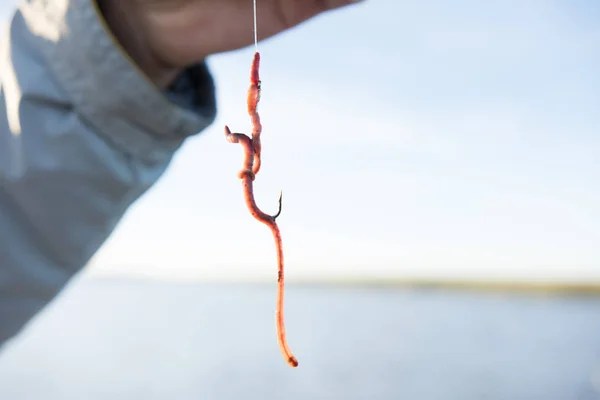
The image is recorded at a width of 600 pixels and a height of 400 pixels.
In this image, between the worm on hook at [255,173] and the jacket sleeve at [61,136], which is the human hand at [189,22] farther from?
the worm on hook at [255,173]

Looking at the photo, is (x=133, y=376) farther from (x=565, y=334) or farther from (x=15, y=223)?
(x=565, y=334)

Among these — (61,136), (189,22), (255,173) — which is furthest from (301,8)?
(61,136)

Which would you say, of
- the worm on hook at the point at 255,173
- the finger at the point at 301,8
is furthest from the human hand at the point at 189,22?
the worm on hook at the point at 255,173

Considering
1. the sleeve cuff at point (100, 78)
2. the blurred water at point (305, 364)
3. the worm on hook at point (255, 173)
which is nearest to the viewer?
the worm on hook at point (255, 173)

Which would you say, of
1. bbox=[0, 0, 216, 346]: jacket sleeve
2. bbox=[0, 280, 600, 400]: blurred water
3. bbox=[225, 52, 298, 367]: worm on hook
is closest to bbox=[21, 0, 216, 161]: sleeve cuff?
bbox=[0, 0, 216, 346]: jacket sleeve

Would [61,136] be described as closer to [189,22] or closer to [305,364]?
[189,22]

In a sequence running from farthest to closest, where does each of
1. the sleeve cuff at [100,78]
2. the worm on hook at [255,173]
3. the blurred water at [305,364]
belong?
1. the blurred water at [305,364]
2. the sleeve cuff at [100,78]
3. the worm on hook at [255,173]

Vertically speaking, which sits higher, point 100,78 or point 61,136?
point 100,78
